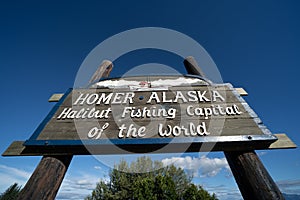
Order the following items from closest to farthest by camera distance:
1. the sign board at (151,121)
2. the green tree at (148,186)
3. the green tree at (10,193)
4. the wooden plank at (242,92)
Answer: the sign board at (151,121) < the wooden plank at (242,92) < the green tree at (148,186) < the green tree at (10,193)

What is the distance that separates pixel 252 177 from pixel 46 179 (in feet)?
7.25

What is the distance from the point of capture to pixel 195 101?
244 cm

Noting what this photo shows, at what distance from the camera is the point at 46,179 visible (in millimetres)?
1710

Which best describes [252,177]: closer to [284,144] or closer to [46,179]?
[284,144]

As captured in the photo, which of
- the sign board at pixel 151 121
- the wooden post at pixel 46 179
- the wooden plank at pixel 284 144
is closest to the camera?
the wooden post at pixel 46 179

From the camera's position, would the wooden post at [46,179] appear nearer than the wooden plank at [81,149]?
Yes

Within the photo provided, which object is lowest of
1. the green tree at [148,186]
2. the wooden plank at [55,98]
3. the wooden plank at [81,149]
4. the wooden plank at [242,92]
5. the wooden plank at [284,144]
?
the wooden plank at [81,149]

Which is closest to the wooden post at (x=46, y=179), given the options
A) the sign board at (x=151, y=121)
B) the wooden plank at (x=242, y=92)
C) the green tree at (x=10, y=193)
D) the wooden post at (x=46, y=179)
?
the wooden post at (x=46, y=179)

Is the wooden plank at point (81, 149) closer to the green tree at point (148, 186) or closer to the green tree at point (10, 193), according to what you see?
the green tree at point (148, 186)

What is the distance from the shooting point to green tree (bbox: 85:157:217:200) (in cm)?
1959

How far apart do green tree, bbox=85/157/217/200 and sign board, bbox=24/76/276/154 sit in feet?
55.3

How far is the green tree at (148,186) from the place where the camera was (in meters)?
19.6

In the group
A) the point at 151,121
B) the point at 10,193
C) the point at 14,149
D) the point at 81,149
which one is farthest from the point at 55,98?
the point at 10,193

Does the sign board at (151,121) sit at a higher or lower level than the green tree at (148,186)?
lower
